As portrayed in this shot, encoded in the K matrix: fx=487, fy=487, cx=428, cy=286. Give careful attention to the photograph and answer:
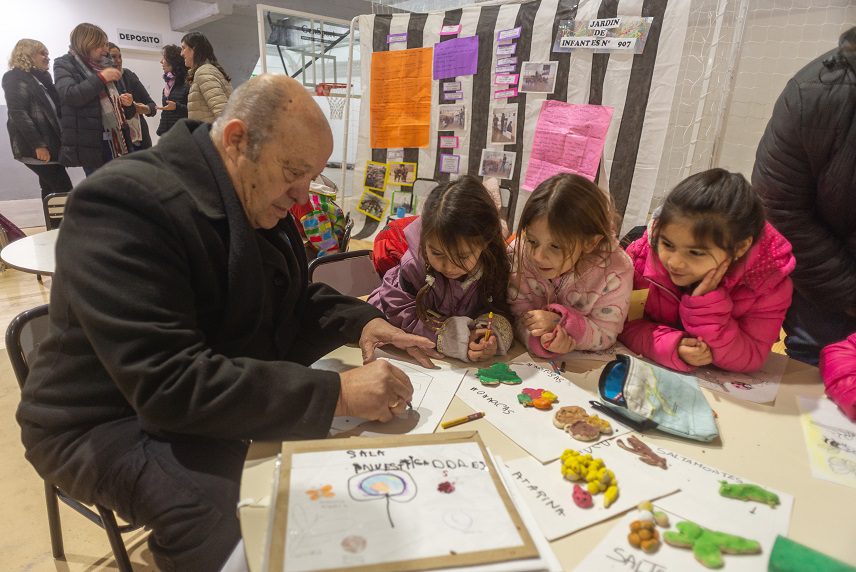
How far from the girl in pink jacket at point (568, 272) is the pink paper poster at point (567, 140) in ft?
4.05

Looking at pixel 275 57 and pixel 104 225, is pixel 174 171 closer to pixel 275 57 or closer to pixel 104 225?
pixel 104 225

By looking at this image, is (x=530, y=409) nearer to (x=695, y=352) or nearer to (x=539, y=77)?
(x=695, y=352)

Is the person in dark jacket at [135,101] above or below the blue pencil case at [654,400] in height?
above

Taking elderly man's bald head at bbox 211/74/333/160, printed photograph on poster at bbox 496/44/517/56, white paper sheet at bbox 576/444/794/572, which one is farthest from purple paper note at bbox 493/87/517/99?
white paper sheet at bbox 576/444/794/572

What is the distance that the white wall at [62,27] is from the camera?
5.64 meters

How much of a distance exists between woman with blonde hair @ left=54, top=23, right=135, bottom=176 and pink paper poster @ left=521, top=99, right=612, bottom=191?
3.47 metres

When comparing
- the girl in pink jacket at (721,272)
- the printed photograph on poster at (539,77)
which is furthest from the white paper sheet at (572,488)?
the printed photograph on poster at (539,77)

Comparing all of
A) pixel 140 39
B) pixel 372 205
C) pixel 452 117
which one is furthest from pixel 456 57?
pixel 140 39

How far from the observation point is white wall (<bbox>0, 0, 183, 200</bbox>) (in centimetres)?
564

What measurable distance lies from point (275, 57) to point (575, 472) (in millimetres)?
8209

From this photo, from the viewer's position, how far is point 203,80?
3734 millimetres

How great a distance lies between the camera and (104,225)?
2.68ft

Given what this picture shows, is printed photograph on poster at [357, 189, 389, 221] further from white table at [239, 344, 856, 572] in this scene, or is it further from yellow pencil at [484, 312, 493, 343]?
white table at [239, 344, 856, 572]

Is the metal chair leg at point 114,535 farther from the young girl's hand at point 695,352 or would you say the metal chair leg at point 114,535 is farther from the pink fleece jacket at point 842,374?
the pink fleece jacket at point 842,374
